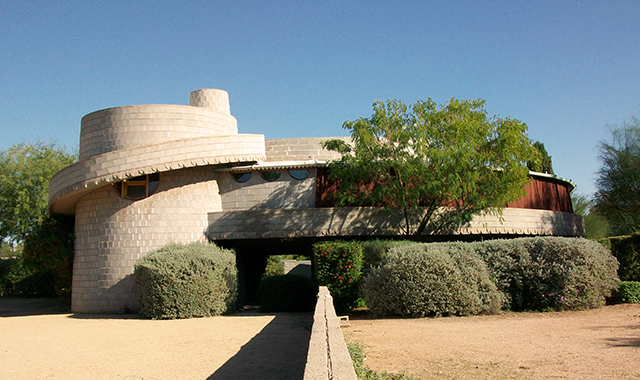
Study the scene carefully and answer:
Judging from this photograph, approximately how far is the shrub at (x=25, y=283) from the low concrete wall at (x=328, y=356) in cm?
2782

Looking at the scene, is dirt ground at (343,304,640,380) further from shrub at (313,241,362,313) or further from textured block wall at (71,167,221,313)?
textured block wall at (71,167,221,313)

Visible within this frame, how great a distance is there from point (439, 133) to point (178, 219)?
9609 millimetres

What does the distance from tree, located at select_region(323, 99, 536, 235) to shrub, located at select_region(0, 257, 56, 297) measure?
2117 centimetres

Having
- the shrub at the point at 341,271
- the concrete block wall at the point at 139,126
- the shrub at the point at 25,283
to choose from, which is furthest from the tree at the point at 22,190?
the shrub at the point at 341,271

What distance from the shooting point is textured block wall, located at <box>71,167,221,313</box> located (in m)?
17.9

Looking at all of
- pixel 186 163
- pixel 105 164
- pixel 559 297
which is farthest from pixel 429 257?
pixel 105 164

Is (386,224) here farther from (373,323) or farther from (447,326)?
(447,326)

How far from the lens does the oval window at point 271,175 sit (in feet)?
63.5

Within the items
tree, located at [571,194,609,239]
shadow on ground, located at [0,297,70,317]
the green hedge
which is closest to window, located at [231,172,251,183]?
shadow on ground, located at [0,297,70,317]

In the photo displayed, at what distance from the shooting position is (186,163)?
1767 centimetres

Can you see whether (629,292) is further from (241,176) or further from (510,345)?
(241,176)

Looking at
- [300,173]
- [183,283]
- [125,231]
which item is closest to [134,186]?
[125,231]

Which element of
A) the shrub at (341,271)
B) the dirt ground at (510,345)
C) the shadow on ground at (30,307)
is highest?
the shrub at (341,271)

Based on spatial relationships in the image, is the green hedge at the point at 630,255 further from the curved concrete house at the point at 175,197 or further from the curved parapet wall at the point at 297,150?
the curved parapet wall at the point at 297,150
